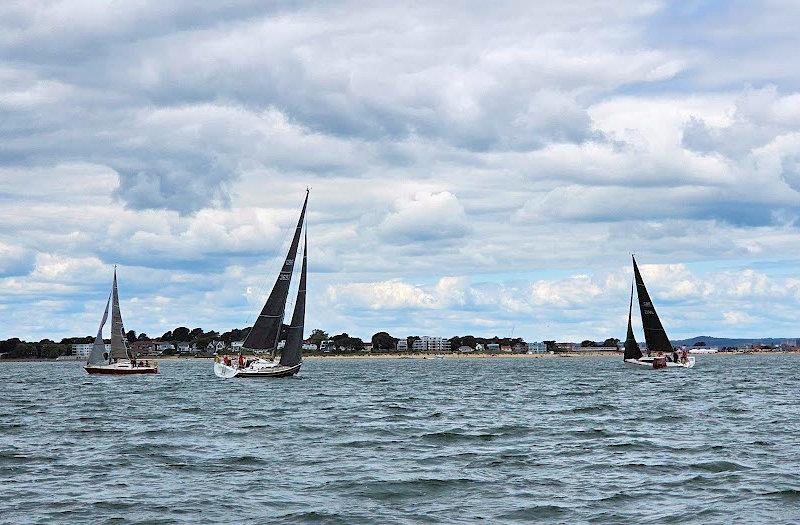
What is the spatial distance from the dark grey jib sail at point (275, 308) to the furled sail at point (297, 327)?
1.10 m

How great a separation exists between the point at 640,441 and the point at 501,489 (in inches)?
509

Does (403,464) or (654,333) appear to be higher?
(654,333)

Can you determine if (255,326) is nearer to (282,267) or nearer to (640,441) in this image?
(282,267)

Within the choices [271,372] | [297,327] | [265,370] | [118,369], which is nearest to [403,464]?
[297,327]

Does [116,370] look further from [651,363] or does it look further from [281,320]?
[651,363]

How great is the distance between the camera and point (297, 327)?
90688 mm

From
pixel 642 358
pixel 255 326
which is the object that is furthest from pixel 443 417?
pixel 642 358

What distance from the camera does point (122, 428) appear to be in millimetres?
46844

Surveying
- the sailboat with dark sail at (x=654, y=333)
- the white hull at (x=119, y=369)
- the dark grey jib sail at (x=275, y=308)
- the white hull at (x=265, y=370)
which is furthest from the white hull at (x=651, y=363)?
the white hull at (x=119, y=369)

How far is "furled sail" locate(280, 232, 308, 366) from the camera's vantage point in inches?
3573

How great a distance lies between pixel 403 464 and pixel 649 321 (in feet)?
342

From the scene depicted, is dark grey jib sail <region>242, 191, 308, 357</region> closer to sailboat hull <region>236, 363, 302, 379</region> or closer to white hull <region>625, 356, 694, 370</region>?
sailboat hull <region>236, 363, 302, 379</region>

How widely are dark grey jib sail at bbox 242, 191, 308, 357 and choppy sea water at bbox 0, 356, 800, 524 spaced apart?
1179 inches

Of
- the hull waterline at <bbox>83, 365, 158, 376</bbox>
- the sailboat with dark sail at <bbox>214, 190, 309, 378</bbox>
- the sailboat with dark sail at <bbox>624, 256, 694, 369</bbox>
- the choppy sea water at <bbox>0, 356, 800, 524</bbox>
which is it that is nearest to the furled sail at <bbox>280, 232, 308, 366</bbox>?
the sailboat with dark sail at <bbox>214, 190, 309, 378</bbox>
